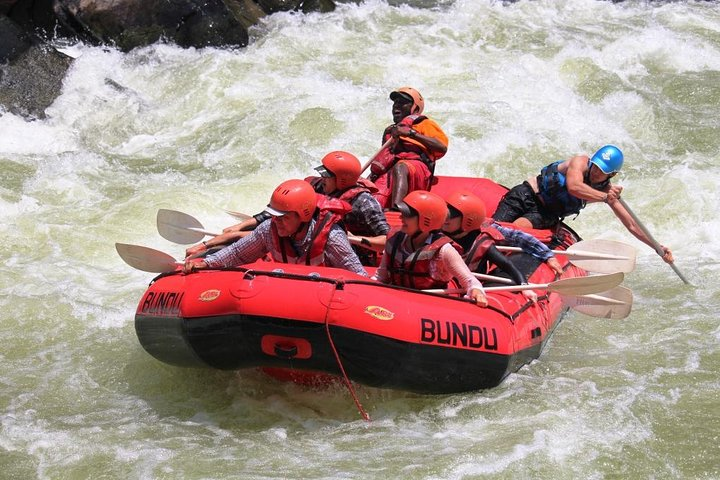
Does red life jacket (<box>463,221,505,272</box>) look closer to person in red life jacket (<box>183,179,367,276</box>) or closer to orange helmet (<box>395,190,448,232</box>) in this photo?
orange helmet (<box>395,190,448,232</box>)

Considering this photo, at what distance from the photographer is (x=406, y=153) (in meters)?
7.29

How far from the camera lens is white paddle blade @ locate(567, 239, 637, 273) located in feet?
21.4

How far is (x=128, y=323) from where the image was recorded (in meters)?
6.81

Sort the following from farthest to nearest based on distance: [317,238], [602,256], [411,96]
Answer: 1. [411,96]
2. [602,256]
3. [317,238]

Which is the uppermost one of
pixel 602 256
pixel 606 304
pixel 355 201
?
pixel 355 201

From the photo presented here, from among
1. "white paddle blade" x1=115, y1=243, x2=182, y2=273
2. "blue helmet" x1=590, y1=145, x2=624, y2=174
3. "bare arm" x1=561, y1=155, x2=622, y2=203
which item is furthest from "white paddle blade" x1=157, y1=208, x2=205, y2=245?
"blue helmet" x1=590, y1=145, x2=624, y2=174

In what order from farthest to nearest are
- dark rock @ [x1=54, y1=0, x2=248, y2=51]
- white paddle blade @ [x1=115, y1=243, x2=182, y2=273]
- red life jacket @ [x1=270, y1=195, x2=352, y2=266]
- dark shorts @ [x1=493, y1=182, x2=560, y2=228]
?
dark rock @ [x1=54, y1=0, x2=248, y2=51] < dark shorts @ [x1=493, y1=182, x2=560, y2=228] < white paddle blade @ [x1=115, y1=243, x2=182, y2=273] < red life jacket @ [x1=270, y1=195, x2=352, y2=266]

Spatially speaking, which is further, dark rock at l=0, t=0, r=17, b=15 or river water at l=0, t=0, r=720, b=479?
dark rock at l=0, t=0, r=17, b=15

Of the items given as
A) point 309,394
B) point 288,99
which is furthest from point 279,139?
point 309,394

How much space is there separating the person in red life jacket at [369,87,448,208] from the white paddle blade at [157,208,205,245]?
1350 millimetres

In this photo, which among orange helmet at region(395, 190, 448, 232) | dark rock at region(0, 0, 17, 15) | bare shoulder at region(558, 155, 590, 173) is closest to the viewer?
orange helmet at region(395, 190, 448, 232)

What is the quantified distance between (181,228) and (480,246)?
2144 mm

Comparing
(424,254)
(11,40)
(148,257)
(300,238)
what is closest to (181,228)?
(148,257)

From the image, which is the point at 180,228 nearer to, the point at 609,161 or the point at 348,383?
the point at 348,383
